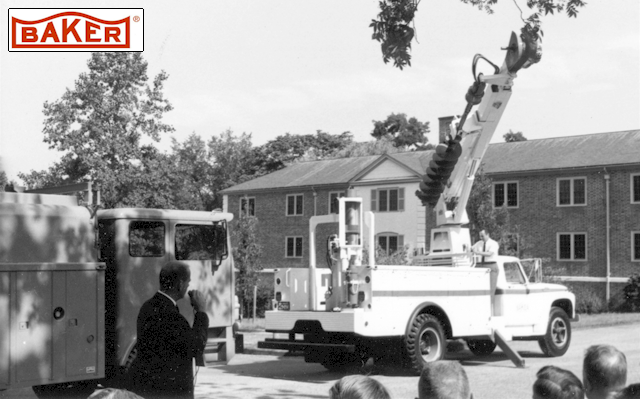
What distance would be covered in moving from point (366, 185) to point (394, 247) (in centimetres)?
402

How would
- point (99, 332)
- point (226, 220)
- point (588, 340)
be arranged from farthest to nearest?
point (588, 340)
point (226, 220)
point (99, 332)

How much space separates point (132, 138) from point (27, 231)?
127ft

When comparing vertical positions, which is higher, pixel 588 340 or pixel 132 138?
pixel 132 138

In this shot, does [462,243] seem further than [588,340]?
No

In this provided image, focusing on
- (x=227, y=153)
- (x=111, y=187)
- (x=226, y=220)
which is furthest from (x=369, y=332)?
(x=227, y=153)

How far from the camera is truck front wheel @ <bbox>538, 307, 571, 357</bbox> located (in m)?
15.6

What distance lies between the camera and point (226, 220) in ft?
37.8

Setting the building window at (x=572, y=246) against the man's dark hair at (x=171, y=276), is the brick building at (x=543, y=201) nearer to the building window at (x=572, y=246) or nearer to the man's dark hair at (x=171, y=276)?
the building window at (x=572, y=246)

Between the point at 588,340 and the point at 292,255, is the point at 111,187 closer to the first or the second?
the point at 292,255

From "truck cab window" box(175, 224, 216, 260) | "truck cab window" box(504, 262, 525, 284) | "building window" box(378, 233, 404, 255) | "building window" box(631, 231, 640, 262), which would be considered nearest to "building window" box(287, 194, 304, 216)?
"building window" box(378, 233, 404, 255)

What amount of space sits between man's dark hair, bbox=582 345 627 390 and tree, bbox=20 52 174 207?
41855 millimetres

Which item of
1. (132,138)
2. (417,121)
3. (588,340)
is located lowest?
(588,340)

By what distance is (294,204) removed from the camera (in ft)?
169

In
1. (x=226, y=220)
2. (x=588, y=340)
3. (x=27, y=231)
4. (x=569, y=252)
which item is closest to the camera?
(x=27, y=231)
